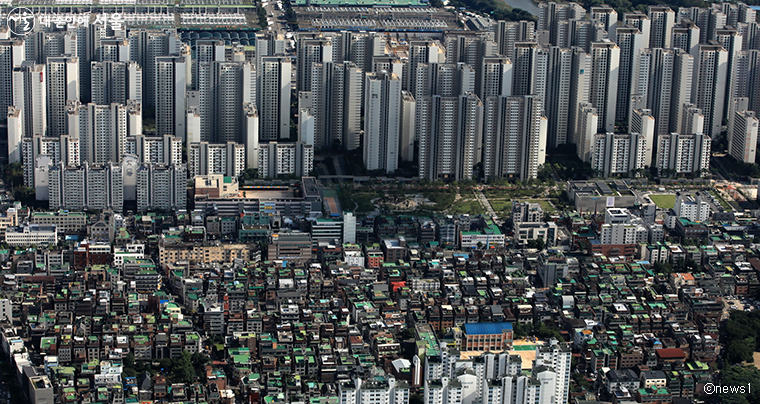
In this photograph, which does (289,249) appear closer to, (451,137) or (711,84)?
(451,137)

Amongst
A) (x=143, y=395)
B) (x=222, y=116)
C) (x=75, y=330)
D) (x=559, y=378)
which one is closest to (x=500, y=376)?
(x=559, y=378)

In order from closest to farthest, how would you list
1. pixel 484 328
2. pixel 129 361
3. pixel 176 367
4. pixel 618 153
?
pixel 176 367 → pixel 129 361 → pixel 484 328 → pixel 618 153

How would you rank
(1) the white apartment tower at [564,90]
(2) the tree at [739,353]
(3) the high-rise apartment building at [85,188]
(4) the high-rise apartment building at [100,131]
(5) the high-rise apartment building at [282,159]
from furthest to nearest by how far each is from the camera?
(1) the white apartment tower at [564,90] → (5) the high-rise apartment building at [282,159] → (4) the high-rise apartment building at [100,131] → (3) the high-rise apartment building at [85,188] → (2) the tree at [739,353]

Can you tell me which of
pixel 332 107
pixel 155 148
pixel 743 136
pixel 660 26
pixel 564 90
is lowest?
pixel 155 148

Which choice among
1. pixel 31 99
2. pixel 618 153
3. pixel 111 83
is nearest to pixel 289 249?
pixel 618 153

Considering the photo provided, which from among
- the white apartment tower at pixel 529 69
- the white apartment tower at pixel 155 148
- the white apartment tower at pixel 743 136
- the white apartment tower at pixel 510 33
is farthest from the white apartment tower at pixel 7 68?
the white apartment tower at pixel 743 136

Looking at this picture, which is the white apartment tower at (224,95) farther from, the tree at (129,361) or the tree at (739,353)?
the tree at (739,353)

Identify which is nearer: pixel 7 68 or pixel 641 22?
pixel 7 68

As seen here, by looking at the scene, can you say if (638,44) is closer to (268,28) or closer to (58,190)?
(268,28)
